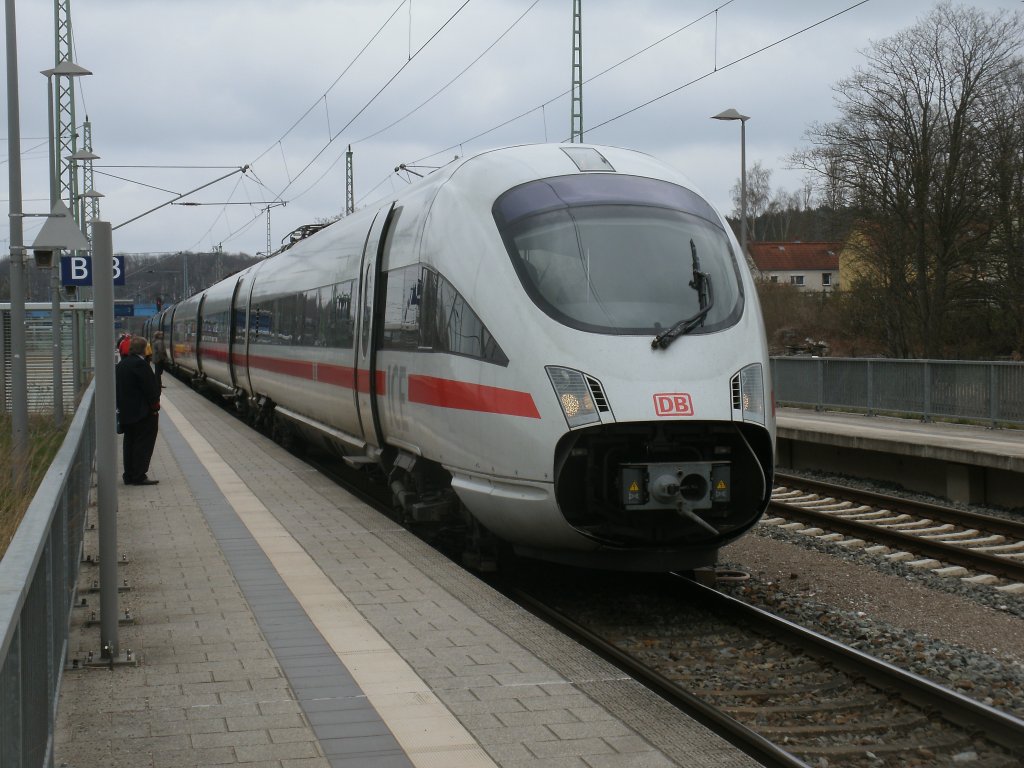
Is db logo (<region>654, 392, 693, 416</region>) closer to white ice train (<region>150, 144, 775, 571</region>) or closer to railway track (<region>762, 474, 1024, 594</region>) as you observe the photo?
white ice train (<region>150, 144, 775, 571</region>)

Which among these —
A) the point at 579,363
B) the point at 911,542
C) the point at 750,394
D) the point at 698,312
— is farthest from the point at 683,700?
the point at 911,542

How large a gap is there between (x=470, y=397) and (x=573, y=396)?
1.05 meters

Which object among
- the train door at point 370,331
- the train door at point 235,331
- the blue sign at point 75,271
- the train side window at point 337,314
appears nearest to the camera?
the train door at point 370,331

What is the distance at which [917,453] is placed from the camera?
50.1 feet

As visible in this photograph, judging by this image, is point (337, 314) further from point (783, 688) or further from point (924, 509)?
point (783, 688)

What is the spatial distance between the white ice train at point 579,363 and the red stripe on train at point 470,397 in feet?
0.05

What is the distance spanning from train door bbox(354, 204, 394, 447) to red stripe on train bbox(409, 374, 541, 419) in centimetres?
150

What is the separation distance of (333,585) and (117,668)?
80.6 inches

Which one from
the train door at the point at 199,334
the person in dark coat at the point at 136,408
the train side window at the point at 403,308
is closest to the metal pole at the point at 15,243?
the person in dark coat at the point at 136,408

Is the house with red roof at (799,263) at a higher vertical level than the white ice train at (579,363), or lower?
higher

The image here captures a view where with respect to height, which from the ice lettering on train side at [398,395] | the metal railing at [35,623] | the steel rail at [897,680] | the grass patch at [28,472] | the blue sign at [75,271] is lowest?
the steel rail at [897,680]

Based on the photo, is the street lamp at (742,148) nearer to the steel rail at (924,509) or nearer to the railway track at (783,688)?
the steel rail at (924,509)

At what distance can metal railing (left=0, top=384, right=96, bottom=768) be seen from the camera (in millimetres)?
3139

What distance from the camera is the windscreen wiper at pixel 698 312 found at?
752cm
